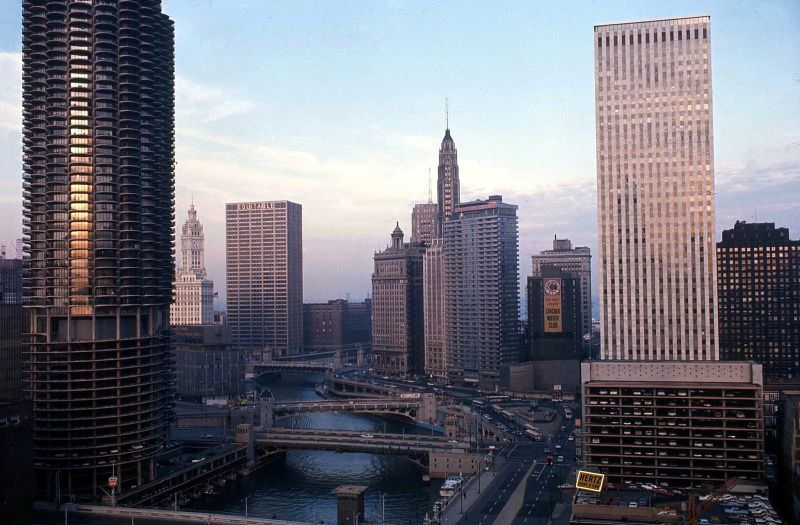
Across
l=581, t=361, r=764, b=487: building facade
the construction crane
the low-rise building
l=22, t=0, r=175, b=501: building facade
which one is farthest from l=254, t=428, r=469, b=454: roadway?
the low-rise building

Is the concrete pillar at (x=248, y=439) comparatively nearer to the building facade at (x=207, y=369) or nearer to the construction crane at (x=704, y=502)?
the building facade at (x=207, y=369)

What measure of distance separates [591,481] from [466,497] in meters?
28.8

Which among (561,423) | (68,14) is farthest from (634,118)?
(68,14)

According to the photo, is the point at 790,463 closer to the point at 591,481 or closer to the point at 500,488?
the point at 591,481

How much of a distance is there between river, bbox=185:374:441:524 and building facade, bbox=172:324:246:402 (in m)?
50.9

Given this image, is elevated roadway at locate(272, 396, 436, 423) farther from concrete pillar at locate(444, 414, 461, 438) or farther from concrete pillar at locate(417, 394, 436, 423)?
concrete pillar at locate(444, 414, 461, 438)

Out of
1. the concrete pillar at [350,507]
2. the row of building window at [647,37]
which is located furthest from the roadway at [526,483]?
the row of building window at [647,37]

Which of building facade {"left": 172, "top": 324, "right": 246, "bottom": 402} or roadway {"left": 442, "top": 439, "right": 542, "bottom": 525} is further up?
→ building facade {"left": 172, "top": 324, "right": 246, "bottom": 402}

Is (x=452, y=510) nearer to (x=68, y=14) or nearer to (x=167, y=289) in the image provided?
(x=167, y=289)

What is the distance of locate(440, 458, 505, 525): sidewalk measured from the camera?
312 ft

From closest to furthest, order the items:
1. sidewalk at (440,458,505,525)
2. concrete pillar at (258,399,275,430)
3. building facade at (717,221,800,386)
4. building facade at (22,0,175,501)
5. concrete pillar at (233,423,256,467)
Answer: sidewalk at (440,458,505,525) → building facade at (22,0,175,501) → concrete pillar at (233,423,256,467) → concrete pillar at (258,399,275,430) → building facade at (717,221,800,386)

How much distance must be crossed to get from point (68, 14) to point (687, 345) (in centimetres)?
9364

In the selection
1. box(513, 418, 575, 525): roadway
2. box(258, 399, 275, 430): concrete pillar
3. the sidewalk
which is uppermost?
box(258, 399, 275, 430): concrete pillar

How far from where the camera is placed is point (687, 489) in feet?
301
